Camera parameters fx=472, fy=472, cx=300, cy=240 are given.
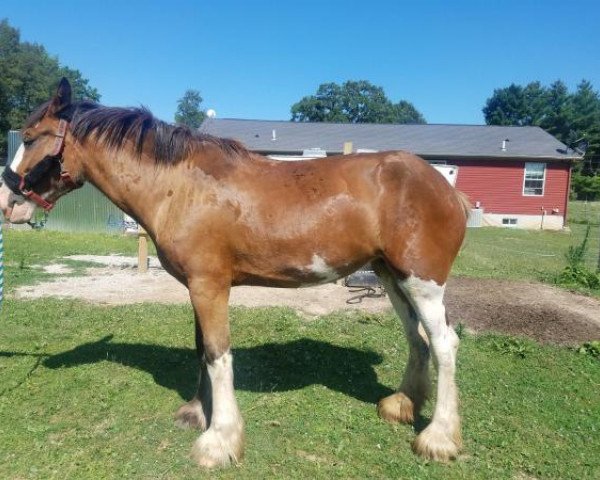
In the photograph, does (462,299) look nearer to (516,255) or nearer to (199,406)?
(199,406)

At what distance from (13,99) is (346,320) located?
6042 cm

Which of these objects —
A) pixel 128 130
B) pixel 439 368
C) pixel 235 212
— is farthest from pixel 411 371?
pixel 128 130

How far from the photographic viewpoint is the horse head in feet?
10.6

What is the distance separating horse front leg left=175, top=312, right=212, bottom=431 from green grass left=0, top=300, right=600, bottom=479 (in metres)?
0.09

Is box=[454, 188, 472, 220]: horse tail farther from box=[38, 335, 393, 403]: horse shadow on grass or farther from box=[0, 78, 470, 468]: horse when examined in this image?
box=[38, 335, 393, 403]: horse shadow on grass

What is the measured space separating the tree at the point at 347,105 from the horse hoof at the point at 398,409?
2925 inches

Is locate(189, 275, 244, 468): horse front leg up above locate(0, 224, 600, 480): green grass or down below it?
above

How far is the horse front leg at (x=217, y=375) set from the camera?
3156 mm

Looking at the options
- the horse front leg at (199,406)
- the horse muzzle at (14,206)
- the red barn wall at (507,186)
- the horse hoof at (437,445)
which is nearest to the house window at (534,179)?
the red barn wall at (507,186)

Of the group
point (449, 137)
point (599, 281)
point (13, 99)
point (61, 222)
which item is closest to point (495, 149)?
point (449, 137)

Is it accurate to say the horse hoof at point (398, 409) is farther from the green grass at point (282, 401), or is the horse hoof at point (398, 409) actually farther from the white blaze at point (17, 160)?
the white blaze at point (17, 160)

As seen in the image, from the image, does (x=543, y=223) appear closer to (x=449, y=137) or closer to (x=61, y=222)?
(x=449, y=137)

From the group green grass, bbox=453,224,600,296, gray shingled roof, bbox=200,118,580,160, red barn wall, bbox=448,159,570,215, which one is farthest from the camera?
gray shingled roof, bbox=200,118,580,160

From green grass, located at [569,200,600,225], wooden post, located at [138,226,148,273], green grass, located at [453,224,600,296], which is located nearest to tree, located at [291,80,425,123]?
green grass, located at [569,200,600,225]
